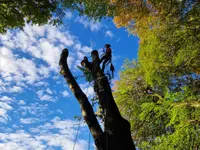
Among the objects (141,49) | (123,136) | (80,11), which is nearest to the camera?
(123,136)

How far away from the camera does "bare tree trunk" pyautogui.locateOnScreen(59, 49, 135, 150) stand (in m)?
3.43

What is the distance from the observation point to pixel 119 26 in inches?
529

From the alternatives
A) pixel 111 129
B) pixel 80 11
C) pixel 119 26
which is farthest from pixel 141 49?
pixel 111 129

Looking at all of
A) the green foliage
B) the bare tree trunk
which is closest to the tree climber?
the bare tree trunk

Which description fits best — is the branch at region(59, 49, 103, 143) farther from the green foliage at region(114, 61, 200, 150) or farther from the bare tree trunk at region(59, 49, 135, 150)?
the green foliage at region(114, 61, 200, 150)

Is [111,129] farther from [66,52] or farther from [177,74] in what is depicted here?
[177,74]

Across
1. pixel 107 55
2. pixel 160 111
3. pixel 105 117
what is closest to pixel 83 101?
pixel 105 117

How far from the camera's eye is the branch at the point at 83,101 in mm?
3607

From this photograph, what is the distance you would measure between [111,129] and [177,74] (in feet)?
24.7

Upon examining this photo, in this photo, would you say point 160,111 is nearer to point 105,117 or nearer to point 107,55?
point 107,55

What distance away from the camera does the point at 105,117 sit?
3.73 metres

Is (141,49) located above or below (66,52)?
above

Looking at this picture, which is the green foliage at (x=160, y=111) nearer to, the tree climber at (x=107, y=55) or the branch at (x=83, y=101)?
the tree climber at (x=107, y=55)

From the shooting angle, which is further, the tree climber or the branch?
the tree climber
